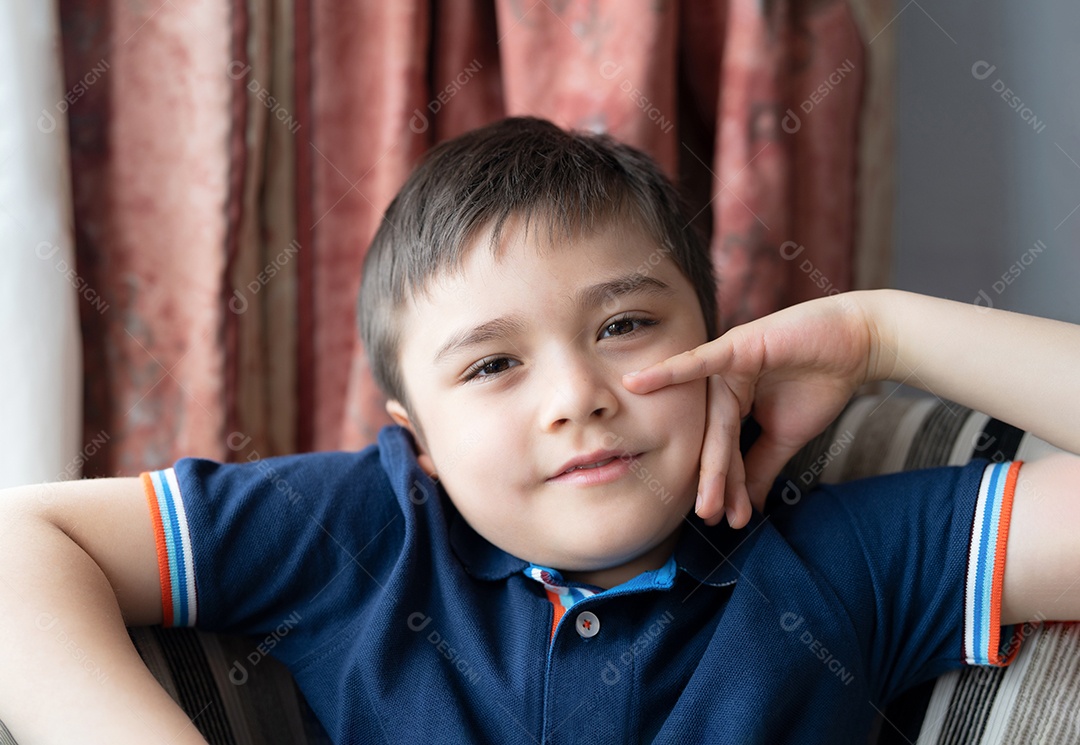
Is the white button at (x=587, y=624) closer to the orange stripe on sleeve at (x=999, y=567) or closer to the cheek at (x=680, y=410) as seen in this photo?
the cheek at (x=680, y=410)

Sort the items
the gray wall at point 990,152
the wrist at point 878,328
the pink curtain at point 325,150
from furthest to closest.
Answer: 1. the gray wall at point 990,152
2. the pink curtain at point 325,150
3. the wrist at point 878,328

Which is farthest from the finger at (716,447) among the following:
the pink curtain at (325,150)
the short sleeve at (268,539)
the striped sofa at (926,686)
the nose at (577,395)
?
the pink curtain at (325,150)

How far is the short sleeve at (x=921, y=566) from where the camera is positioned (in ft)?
2.91

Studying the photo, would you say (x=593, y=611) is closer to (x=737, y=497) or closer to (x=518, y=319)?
(x=737, y=497)

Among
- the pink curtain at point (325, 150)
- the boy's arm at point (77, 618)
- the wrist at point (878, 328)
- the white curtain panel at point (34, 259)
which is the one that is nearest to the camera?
the boy's arm at point (77, 618)

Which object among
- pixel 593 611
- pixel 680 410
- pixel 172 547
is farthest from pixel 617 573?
pixel 172 547

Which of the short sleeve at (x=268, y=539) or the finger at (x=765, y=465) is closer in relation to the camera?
the short sleeve at (x=268, y=539)

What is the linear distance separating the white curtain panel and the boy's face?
1.61 ft

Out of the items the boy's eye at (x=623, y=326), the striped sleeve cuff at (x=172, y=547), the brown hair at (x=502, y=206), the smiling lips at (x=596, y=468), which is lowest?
the striped sleeve cuff at (x=172, y=547)

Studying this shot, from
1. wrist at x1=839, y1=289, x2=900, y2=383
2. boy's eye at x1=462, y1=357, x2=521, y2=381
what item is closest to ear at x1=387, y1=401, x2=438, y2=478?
boy's eye at x1=462, y1=357, x2=521, y2=381

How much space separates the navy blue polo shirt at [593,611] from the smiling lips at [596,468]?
0.39ft

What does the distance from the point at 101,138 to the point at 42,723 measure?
785 mm

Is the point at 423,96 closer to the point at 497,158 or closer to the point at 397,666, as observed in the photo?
the point at 497,158

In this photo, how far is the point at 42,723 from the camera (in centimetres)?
75
